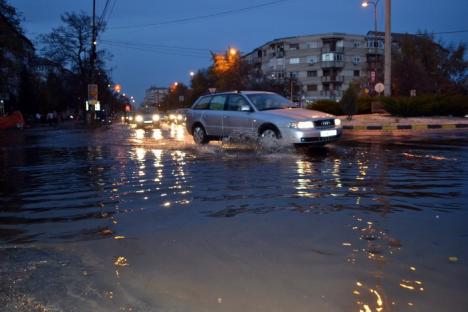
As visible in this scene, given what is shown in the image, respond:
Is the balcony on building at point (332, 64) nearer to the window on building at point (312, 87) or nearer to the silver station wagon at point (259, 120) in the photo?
the window on building at point (312, 87)

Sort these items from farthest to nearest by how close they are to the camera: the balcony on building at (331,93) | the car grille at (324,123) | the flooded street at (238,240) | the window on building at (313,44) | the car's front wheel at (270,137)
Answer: the window on building at (313,44), the balcony on building at (331,93), the car's front wheel at (270,137), the car grille at (324,123), the flooded street at (238,240)

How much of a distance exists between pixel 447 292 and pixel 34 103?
5938 centimetres

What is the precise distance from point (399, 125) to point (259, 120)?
561 inches

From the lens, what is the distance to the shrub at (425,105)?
28.5 m

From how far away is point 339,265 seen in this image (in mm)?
4070

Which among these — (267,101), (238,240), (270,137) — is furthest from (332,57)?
(238,240)

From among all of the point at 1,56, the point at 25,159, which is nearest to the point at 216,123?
the point at 25,159

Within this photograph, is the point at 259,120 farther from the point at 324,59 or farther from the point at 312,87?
the point at 312,87

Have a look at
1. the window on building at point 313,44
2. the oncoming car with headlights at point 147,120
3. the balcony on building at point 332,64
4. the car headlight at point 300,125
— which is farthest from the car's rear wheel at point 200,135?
the window on building at point 313,44

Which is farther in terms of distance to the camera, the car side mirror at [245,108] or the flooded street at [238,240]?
the car side mirror at [245,108]

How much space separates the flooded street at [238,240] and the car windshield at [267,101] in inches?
173

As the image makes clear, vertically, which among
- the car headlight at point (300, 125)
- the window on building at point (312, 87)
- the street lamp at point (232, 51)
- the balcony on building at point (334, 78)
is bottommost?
the car headlight at point (300, 125)

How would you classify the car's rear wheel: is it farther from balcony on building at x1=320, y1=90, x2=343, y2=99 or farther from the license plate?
balcony on building at x1=320, y1=90, x2=343, y2=99

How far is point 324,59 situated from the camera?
344ft
